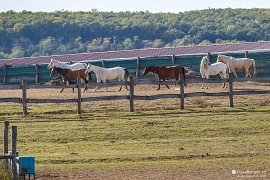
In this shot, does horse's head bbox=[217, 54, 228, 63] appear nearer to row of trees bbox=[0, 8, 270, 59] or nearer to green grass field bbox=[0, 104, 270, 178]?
green grass field bbox=[0, 104, 270, 178]

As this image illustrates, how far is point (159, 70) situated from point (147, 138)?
51.9ft

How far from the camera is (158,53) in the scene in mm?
69062

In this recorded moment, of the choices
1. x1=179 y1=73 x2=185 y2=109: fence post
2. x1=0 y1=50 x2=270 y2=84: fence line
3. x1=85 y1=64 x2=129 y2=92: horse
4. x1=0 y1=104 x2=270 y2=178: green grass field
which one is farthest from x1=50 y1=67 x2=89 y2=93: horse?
x1=179 y1=73 x2=185 y2=109: fence post

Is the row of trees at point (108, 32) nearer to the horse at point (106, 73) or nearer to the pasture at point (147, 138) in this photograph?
the horse at point (106, 73)

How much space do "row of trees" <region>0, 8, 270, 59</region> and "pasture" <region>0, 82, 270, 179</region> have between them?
71.9 metres

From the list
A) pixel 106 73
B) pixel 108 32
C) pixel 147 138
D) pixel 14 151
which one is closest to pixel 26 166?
pixel 14 151

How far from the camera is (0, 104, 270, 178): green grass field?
26.9 meters

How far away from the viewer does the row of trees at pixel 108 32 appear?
4582 inches

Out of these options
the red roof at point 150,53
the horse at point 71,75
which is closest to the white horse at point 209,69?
the horse at point 71,75

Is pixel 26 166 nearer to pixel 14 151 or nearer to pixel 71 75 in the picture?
pixel 14 151

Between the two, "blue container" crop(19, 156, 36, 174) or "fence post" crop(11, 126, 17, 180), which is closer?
"fence post" crop(11, 126, 17, 180)

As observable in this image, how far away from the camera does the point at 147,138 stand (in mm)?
32281

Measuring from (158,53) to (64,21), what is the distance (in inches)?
2265

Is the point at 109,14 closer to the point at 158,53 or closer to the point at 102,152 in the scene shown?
the point at 158,53
